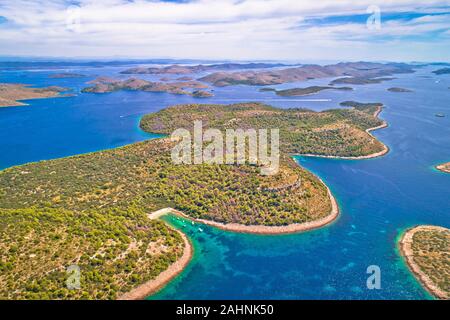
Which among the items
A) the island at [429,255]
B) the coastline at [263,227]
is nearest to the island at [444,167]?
the island at [429,255]

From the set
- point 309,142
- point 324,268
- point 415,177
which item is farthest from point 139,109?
point 324,268

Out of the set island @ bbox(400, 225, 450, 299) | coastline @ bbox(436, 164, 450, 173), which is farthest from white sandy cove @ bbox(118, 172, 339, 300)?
coastline @ bbox(436, 164, 450, 173)

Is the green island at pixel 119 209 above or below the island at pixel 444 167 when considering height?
above

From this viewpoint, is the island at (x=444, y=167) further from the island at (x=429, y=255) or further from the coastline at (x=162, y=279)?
the coastline at (x=162, y=279)

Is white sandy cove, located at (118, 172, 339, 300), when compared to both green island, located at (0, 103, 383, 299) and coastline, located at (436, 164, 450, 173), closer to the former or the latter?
green island, located at (0, 103, 383, 299)

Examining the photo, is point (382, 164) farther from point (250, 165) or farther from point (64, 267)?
point (64, 267)

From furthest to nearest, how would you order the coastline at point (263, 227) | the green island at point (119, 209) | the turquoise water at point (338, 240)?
the coastline at point (263, 227) < the turquoise water at point (338, 240) < the green island at point (119, 209)
